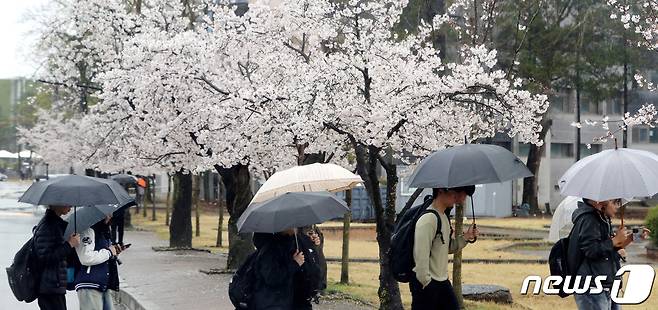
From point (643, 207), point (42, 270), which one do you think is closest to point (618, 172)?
point (42, 270)

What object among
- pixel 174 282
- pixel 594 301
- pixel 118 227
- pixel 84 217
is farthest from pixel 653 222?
pixel 84 217

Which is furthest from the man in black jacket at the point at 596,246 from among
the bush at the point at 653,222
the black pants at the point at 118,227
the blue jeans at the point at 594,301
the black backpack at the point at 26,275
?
the bush at the point at 653,222

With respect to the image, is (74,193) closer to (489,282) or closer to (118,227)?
(118,227)

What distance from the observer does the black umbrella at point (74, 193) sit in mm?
8211

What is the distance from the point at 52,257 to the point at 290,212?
2.76 meters

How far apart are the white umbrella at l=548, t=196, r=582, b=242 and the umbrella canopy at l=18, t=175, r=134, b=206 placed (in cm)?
465

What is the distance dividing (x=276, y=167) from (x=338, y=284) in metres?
2.45

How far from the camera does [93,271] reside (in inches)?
336

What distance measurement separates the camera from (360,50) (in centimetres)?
1176

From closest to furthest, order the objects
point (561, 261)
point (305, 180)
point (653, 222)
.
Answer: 1. point (561, 261)
2. point (305, 180)
3. point (653, 222)

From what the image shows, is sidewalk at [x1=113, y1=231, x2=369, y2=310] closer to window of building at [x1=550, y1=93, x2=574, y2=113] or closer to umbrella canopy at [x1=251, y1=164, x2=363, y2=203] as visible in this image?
umbrella canopy at [x1=251, y1=164, x2=363, y2=203]

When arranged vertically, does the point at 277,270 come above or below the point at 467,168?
below

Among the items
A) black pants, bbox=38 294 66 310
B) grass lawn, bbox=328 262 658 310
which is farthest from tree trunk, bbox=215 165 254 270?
black pants, bbox=38 294 66 310

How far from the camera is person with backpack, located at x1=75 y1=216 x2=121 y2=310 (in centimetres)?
843
